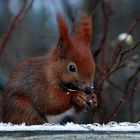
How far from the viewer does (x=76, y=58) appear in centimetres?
272

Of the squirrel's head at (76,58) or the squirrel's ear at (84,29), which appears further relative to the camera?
A: the squirrel's ear at (84,29)

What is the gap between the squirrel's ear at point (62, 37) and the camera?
2.61 m

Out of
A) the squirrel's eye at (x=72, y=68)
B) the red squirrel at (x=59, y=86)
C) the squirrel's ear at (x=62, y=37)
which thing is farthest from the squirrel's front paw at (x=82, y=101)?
the squirrel's ear at (x=62, y=37)

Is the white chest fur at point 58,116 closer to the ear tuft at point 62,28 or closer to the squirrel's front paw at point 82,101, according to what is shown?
the squirrel's front paw at point 82,101

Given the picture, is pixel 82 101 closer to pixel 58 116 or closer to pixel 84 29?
pixel 58 116

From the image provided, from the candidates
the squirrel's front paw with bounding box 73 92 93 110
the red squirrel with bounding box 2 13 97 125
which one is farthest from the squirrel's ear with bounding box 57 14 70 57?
the squirrel's front paw with bounding box 73 92 93 110

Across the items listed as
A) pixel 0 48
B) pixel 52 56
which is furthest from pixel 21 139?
pixel 0 48

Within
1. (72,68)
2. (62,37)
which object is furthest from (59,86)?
(62,37)

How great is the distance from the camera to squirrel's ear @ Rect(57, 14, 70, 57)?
8.56 ft

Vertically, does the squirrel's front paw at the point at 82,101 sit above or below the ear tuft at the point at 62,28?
below

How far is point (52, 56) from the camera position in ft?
9.30

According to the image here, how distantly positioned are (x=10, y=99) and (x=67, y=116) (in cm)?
26

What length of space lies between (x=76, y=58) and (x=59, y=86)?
15 cm

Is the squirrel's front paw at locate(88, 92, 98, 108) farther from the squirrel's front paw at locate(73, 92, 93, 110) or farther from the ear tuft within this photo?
Result: the ear tuft
